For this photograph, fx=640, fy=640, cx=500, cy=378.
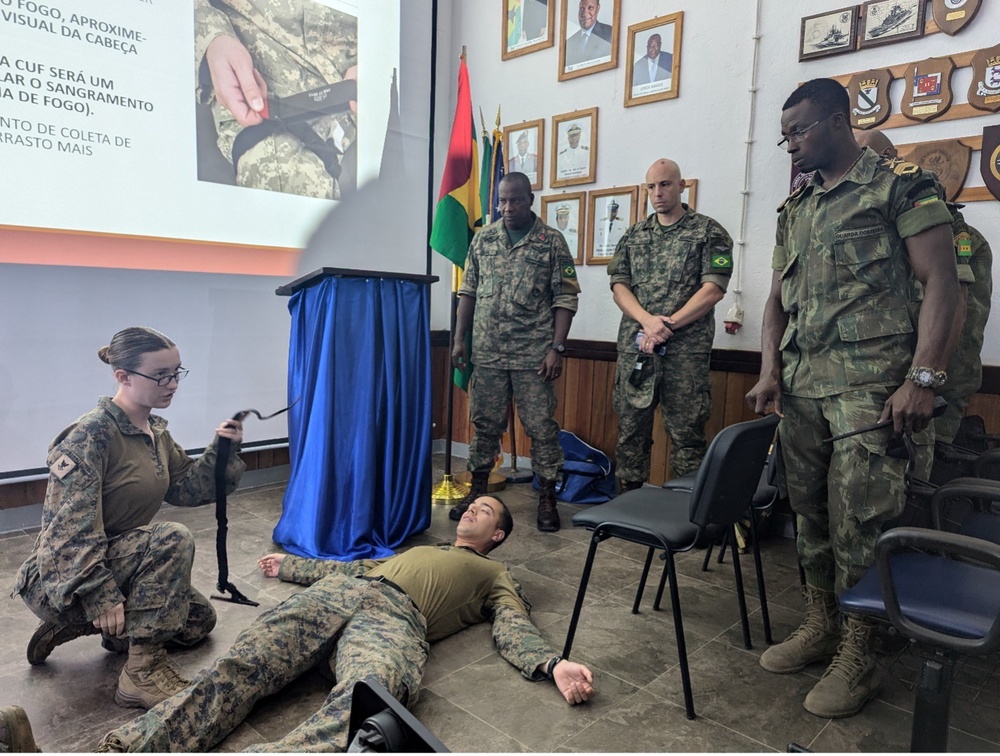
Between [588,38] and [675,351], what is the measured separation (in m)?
2.08

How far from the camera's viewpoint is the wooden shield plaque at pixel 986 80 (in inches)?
97.0

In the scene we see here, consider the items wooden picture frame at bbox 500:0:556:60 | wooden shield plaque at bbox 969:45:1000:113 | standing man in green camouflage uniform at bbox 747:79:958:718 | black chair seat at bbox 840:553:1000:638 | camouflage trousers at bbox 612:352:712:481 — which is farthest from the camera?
wooden picture frame at bbox 500:0:556:60

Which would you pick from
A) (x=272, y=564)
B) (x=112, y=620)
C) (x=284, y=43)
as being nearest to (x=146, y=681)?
(x=112, y=620)

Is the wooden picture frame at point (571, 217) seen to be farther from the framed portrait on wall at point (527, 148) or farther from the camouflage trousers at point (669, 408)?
the camouflage trousers at point (669, 408)

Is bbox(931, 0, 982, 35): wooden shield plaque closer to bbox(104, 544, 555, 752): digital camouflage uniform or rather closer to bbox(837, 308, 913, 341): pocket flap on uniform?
bbox(837, 308, 913, 341): pocket flap on uniform

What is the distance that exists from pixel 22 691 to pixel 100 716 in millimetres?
279

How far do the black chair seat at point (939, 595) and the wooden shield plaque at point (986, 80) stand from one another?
6.75 ft

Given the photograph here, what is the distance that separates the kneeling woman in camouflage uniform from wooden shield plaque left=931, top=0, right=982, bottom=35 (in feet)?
10.1

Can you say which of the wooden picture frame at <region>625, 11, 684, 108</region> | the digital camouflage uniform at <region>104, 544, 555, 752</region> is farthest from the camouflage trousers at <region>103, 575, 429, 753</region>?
the wooden picture frame at <region>625, 11, 684, 108</region>

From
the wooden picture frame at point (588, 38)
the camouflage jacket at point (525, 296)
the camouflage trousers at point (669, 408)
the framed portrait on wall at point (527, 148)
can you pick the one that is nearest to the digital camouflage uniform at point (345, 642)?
the camouflage trousers at point (669, 408)

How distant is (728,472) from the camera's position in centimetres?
157

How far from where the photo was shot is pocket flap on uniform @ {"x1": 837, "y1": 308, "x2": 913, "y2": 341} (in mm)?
1626

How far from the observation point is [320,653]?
5.08ft

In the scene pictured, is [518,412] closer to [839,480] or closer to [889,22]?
[839,480]
